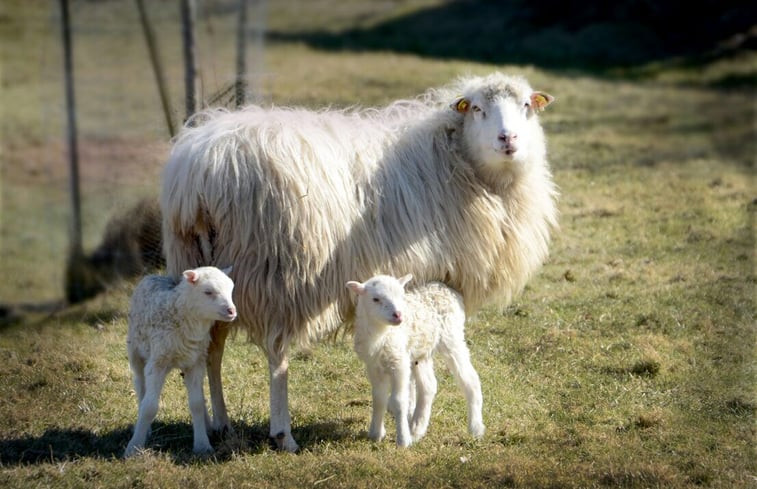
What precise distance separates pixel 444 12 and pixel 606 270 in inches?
587

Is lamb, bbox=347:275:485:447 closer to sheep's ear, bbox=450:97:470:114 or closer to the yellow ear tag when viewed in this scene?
sheep's ear, bbox=450:97:470:114

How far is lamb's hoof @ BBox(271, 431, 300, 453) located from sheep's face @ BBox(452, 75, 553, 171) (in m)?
2.25

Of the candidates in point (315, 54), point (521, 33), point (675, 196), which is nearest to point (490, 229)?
point (675, 196)

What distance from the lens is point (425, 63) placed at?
17.5m

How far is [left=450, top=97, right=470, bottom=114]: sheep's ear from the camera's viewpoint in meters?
6.82

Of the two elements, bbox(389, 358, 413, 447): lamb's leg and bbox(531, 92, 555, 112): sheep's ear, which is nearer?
bbox(389, 358, 413, 447): lamb's leg

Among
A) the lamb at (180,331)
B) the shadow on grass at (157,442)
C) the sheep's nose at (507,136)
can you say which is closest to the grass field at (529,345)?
the shadow on grass at (157,442)

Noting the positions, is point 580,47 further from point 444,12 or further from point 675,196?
point 675,196

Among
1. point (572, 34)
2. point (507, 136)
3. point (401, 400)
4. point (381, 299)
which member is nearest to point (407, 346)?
point (401, 400)

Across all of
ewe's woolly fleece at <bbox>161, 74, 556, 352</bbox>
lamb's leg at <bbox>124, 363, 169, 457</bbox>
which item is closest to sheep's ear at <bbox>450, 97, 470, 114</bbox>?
ewe's woolly fleece at <bbox>161, 74, 556, 352</bbox>

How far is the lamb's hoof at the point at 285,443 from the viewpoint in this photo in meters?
6.11

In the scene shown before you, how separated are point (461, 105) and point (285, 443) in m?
2.53

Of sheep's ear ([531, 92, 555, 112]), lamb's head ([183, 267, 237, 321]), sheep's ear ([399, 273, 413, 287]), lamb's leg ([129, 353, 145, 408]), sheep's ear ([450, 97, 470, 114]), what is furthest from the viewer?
sheep's ear ([531, 92, 555, 112])

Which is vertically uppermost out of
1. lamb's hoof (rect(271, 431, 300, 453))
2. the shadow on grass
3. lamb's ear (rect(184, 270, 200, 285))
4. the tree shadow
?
the tree shadow
